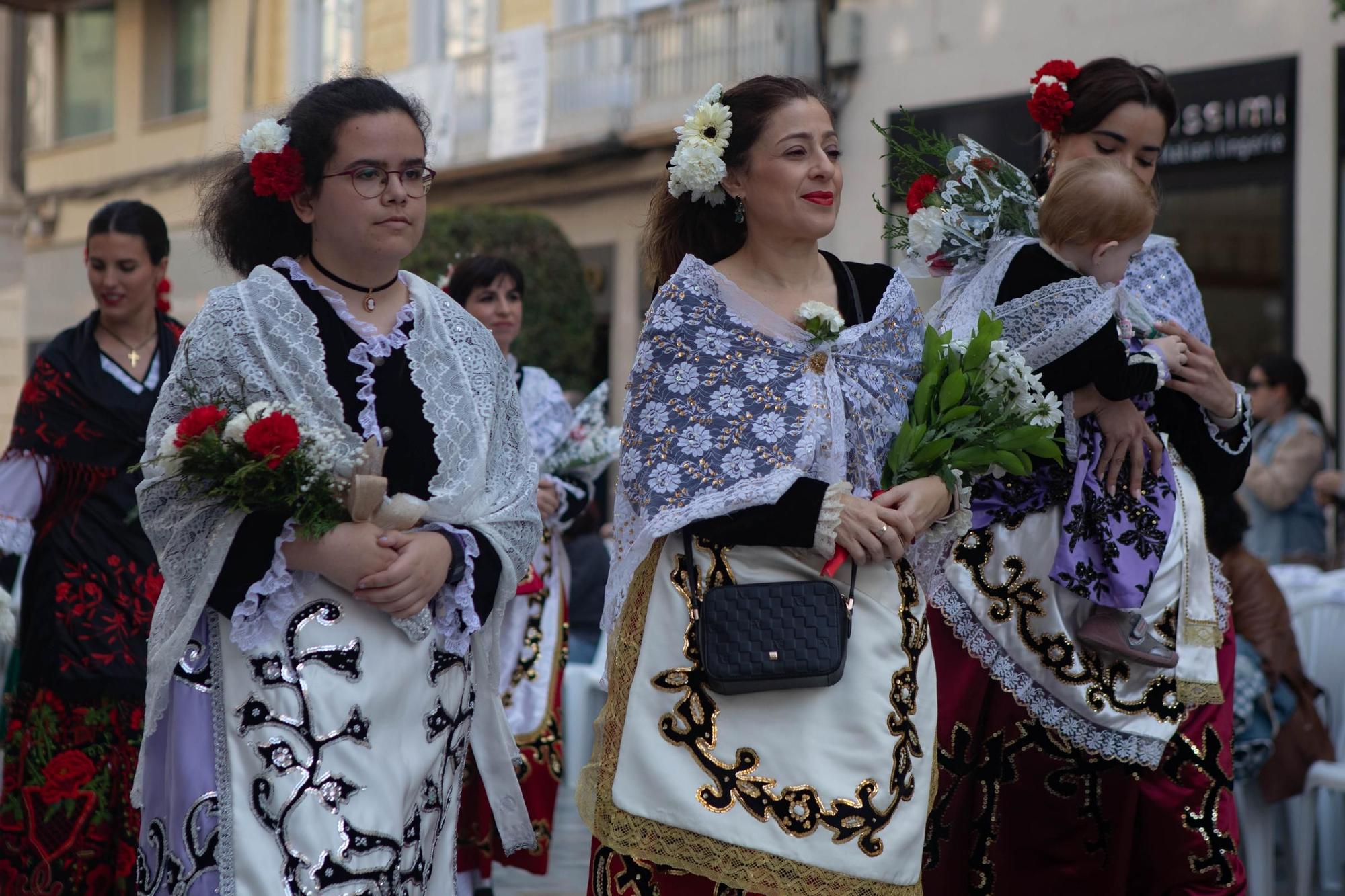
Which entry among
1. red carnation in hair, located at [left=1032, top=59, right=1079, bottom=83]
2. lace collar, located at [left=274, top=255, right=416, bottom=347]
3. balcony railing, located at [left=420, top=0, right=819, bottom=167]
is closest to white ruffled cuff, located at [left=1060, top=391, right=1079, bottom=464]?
red carnation in hair, located at [left=1032, top=59, right=1079, bottom=83]

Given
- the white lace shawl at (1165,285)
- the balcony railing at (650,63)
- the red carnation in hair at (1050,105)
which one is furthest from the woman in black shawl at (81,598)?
the balcony railing at (650,63)

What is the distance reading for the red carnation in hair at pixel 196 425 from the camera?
11.6 ft

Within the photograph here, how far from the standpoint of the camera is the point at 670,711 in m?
3.85

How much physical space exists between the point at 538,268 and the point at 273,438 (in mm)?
11097

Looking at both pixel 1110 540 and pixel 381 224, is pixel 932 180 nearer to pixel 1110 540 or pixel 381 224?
pixel 1110 540

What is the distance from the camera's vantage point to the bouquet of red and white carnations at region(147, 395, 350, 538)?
3.48 metres

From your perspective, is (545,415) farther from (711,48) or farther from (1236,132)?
(711,48)

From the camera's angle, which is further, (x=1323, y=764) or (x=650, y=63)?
(x=650, y=63)

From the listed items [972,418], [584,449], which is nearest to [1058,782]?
[972,418]

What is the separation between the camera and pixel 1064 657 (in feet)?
15.0

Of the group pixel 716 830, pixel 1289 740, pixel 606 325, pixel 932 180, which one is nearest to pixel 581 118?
pixel 606 325

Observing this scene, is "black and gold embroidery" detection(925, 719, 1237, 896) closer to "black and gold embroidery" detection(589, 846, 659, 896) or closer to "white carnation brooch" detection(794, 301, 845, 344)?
"black and gold embroidery" detection(589, 846, 659, 896)

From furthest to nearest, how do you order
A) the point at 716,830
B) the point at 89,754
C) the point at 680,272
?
the point at 89,754 → the point at 680,272 → the point at 716,830

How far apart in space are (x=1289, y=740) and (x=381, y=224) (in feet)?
14.5
